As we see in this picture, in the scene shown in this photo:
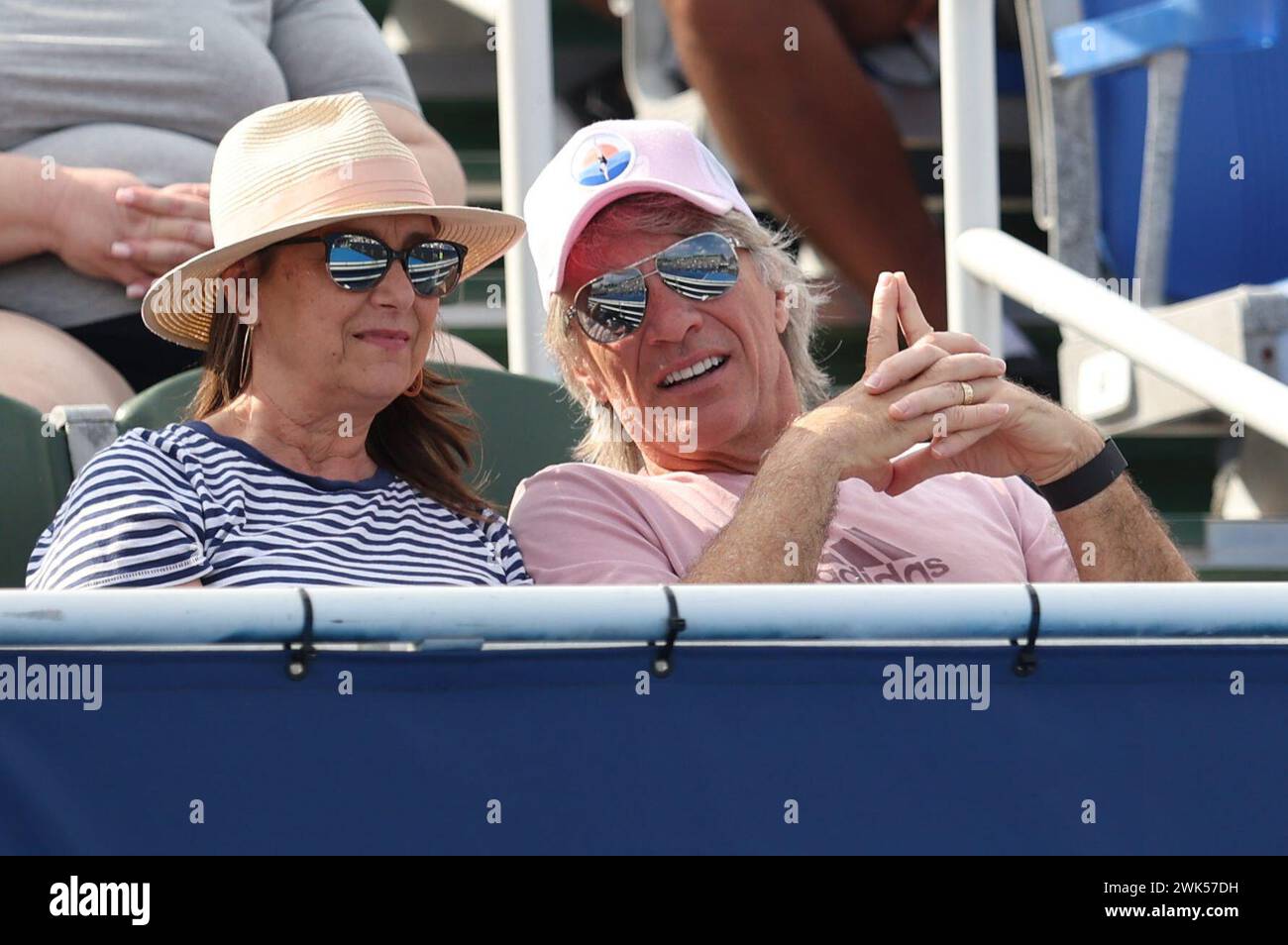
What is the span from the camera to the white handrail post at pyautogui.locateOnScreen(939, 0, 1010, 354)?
3092 millimetres

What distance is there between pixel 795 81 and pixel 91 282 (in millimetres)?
1343

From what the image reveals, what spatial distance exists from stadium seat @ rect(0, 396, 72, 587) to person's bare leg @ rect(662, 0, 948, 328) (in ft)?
5.02

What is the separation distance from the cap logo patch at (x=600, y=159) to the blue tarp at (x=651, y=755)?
45.0 inches

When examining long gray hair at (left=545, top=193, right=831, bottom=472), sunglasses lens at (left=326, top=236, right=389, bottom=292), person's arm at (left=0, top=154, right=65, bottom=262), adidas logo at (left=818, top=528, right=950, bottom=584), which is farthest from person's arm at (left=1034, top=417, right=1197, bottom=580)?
person's arm at (left=0, top=154, right=65, bottom=262)

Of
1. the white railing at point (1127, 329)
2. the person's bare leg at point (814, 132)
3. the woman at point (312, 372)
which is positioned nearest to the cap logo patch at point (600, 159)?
the woman at point (312, 372)

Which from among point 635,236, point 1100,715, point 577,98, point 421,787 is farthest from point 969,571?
point 577,98

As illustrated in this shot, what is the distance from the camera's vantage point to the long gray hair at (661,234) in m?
2.36

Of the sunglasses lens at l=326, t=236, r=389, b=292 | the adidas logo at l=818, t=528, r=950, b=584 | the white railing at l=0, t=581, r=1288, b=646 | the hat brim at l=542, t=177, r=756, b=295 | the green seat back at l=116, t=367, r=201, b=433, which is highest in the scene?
the hat brim at l=542, t=177, r=756, b=295

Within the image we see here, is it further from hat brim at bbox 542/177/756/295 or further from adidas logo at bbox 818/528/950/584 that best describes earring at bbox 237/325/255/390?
adidas logo at bbox 818/528/950/584

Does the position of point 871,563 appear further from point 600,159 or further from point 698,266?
point 600,159

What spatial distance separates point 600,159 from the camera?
2.39 metres

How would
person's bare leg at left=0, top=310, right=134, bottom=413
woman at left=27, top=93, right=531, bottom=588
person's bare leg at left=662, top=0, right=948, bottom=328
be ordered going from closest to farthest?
woman at left=27, top=93, right=531, bottom=588 → person's bare leg at left=0, top=310, right=134, bottom=413 → person's bare leg at left=662, top=0, right=948, bottom=328

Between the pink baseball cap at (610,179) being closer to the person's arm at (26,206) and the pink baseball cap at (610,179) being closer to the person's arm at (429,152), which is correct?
the person's arm at (429,152)
